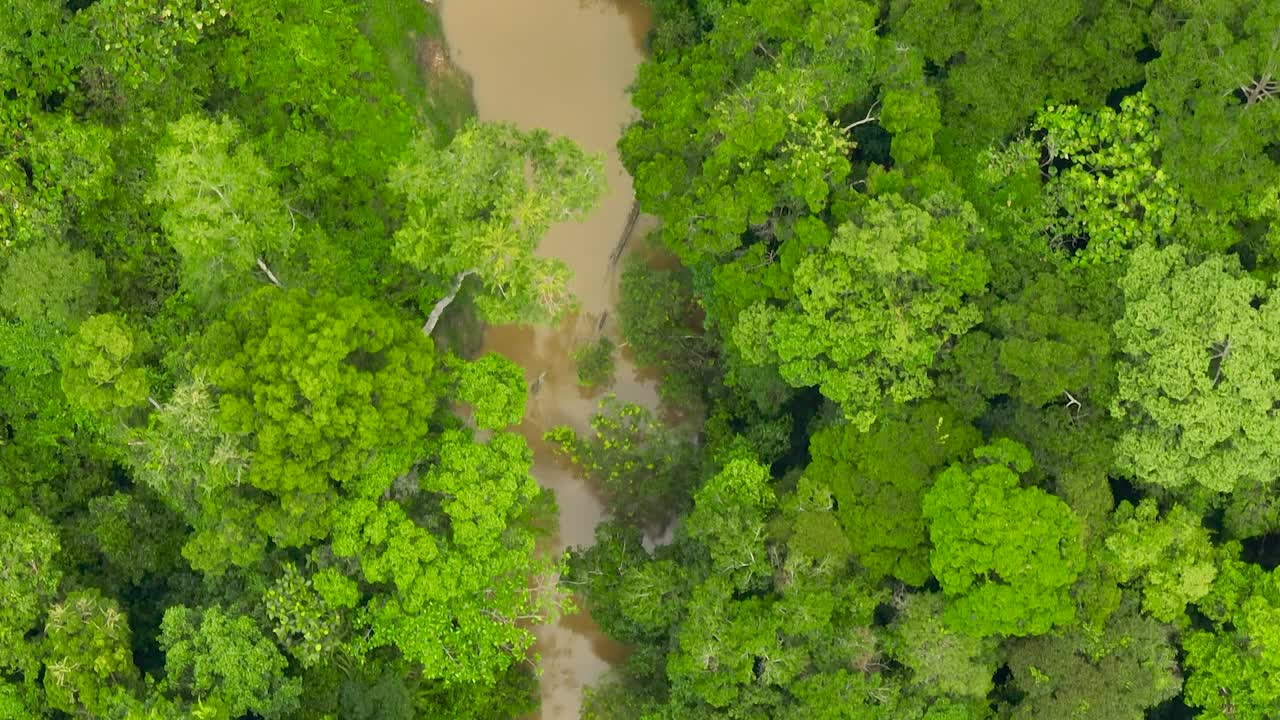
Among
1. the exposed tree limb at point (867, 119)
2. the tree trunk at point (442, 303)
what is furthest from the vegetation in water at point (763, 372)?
the tree trunk at point (442, 303)

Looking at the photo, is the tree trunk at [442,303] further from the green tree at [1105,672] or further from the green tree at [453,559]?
the green tree at [1105,672]

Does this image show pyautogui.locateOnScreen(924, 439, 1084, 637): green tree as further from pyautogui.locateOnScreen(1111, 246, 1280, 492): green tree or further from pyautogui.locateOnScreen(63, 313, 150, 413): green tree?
pyautogui.locateOnScreen(63, 313, 150, 413): green tree

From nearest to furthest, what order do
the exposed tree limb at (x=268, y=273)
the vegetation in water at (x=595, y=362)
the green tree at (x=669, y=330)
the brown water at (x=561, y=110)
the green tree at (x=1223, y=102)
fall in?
the green tree at (x=1223, y=102) < the exposed tree limb at (x=268, y=273) < the green tree at (x=669, y=330) < the vegetation in water at (x=595, y=362) < the brown water at (x=561, y=110)

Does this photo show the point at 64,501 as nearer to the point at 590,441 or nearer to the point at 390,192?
the point at 390,192

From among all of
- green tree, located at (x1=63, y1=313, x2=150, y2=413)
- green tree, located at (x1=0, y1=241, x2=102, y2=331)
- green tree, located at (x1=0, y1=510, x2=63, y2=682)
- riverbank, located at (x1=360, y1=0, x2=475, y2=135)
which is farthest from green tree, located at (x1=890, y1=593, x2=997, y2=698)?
green tree, located at (x1=0, y1=241, x2=102, y2=331)

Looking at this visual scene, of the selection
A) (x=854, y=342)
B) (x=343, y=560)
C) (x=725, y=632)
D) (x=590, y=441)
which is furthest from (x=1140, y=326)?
(x=343, y=560)
